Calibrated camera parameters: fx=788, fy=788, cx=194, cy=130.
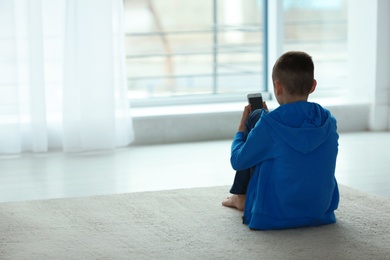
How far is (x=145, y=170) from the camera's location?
417 centimetres

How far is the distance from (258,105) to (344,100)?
8.86 ft

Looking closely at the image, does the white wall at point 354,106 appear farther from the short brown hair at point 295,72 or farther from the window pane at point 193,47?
the short brown hair at point 295,72

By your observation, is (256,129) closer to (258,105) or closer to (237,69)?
(258,105)

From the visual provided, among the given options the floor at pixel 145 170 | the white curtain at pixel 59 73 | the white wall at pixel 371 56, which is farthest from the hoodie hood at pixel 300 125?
the white wall at pixel 371 56

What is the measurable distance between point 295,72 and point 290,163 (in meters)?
0.32

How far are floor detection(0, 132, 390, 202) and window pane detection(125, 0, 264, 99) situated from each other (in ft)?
3.06

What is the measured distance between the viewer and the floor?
3.71 meters

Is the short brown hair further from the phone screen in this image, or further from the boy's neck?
the phone screen

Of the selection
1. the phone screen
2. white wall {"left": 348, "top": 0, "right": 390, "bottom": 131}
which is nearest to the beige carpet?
the phone screen

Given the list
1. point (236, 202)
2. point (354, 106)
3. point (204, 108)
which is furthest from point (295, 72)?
point (354, 106)

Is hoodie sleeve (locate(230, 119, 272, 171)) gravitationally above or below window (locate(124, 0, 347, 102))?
below

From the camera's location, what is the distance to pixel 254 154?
2.81m

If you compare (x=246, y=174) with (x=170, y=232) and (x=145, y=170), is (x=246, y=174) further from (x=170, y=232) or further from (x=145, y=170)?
(x=145, y=170)

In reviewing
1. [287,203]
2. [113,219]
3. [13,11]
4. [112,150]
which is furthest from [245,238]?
[13,11]
